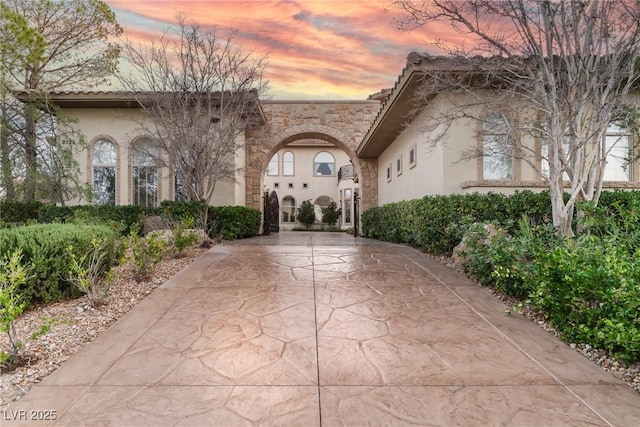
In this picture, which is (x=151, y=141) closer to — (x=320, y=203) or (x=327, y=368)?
(x=327, y=368)

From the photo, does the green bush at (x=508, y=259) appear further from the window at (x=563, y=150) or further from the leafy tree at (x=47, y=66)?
the leafy tree at (x=47, y=66)

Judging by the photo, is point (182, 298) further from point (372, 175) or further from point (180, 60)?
point (372, 175)

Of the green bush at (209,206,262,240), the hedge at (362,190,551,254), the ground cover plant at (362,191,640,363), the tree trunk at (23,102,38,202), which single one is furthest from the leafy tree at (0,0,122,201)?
the ground cover plant at (362,191,640,363)

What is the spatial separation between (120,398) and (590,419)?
3.02 meters

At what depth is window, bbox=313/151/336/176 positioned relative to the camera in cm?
2612

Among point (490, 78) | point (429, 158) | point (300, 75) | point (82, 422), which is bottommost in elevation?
point (82, 422)

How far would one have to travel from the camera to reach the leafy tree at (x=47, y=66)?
10.4 m

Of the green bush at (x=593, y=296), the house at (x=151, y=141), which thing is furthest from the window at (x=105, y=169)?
the green bush at (x=593, y=296)

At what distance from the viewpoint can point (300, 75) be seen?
10.4 m

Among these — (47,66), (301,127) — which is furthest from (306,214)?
(47,66)

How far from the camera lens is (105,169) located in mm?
12242

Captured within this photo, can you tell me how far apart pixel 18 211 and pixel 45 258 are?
8798 millimetres

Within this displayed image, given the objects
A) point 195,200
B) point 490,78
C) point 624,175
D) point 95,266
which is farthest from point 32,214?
point 624,175

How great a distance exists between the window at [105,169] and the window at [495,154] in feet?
37.8
